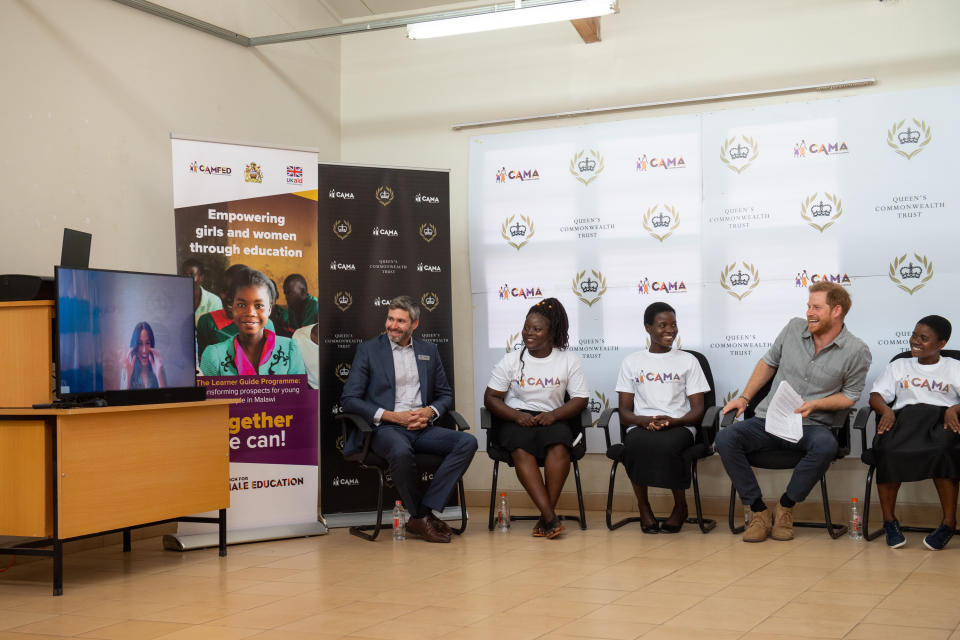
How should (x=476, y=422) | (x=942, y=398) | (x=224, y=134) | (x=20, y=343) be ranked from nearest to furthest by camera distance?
(x=20, y=343) → (x=942, y=398) → (x=224, y=134) → (x=476, y=422)

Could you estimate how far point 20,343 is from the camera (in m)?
3.96

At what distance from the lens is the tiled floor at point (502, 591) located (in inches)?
123

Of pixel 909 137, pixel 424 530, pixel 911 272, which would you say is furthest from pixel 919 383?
pixel 424 530

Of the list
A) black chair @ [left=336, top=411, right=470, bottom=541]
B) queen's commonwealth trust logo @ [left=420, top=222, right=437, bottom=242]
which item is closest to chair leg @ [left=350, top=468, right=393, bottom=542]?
black chair @ [left=336, top=411, right=470, bottom=541]

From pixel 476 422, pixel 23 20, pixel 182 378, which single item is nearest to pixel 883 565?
pixel 476 422

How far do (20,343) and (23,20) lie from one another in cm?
165

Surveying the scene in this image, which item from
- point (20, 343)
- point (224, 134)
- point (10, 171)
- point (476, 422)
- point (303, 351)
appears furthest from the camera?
point (476, 422)

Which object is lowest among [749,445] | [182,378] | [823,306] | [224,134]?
[749,445]

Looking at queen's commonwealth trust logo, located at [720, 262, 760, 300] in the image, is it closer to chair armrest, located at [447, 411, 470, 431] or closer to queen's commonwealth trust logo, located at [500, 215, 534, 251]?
queen's commonwealth trust logo, located at [500, 215, 534, 251]

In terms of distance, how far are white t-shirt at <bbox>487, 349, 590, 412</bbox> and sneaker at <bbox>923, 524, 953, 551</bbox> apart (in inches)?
75.5

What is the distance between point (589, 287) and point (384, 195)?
1.52 meters

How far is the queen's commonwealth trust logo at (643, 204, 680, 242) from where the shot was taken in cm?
597

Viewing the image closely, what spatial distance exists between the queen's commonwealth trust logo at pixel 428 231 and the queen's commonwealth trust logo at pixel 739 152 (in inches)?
75.2

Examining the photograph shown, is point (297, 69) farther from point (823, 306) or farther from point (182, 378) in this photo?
point (823, 306)
